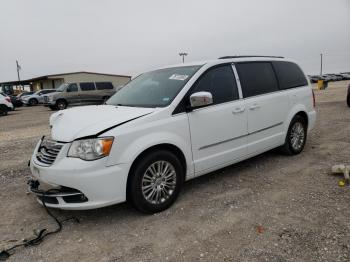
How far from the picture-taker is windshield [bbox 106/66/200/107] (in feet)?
13.5

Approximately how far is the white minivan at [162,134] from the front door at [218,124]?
1cm

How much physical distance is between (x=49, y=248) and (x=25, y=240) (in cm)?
34

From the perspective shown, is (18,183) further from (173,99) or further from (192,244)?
(192,244)

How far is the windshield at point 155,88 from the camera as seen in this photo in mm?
4109

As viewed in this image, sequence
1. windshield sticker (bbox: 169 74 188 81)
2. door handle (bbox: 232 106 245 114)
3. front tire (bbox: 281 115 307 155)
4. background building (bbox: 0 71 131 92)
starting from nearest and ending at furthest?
windshield sticker (bbox: 169 74 188 81)
door handle (bbox: 232 106 245 114)
front tire (bbox: 281 115 307 155)
background building (bbox: 0 71 131 92)

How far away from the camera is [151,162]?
3.61 m

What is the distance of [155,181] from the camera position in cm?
370

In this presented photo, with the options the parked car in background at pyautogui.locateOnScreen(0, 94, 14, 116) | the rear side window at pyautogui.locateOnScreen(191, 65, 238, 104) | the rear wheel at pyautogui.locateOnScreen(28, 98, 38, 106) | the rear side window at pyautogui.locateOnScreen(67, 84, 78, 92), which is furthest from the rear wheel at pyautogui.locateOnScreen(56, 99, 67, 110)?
the rear side window at pyautogui.locateOnScreen(191, 65, 238, 104)

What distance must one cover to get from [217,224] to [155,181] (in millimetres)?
839

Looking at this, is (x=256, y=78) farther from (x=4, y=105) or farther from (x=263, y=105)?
(x=4, y=105)

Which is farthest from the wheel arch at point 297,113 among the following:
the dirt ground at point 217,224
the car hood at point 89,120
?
the car hood at point 89,120

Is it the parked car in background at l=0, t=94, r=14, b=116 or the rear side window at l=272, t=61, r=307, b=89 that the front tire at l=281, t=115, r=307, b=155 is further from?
the parked car in background at l=0, t=94, r=14, b=116

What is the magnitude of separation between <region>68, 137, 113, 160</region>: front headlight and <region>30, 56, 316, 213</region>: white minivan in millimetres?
10

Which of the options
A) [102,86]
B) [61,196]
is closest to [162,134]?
[61,196]
